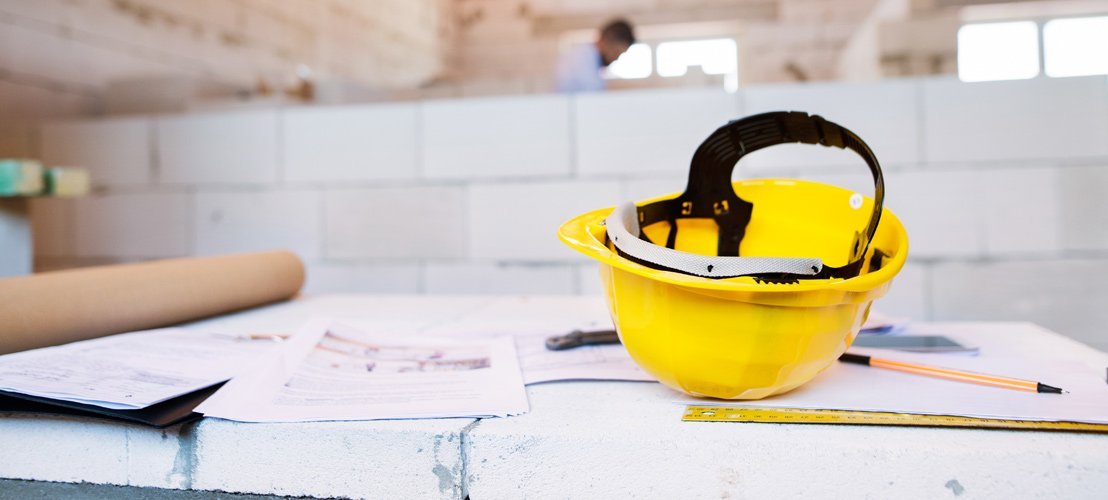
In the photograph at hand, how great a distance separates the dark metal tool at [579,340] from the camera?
768 mm

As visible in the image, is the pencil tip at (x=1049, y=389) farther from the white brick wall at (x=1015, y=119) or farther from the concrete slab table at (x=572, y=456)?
the white brick wall at (x=1015, y=119)

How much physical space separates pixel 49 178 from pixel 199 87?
100 centimetres

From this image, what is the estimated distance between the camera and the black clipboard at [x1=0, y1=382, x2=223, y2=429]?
0.52 m

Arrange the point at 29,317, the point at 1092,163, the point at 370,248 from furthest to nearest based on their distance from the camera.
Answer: the point at 370,248, the point at 1092,163, the point at 29,317

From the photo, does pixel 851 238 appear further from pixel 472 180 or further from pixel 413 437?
pixel 472 180

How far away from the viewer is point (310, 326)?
2.70 ft

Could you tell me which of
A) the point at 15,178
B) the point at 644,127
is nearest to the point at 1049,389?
the point at 644,127

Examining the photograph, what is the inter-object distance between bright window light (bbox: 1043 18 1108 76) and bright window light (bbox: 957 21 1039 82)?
9cm

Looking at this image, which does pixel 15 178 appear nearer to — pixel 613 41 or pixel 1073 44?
pixel 613 41

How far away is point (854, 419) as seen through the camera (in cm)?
48

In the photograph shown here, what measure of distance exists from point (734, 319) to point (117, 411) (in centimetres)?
46

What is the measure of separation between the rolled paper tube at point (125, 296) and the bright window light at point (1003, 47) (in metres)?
5.24

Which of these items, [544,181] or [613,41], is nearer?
[544,181]

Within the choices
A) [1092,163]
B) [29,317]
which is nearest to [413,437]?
[29,317]
